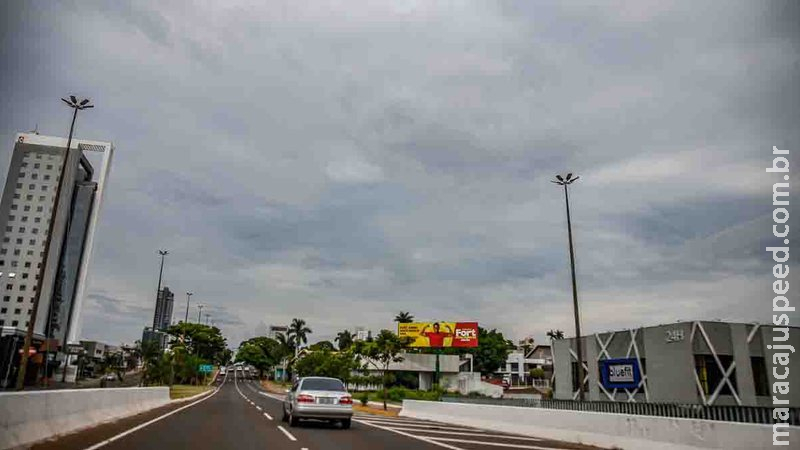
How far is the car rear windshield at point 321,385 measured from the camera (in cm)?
1724

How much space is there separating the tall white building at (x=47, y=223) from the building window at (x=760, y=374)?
453 ft

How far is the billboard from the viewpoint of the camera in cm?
7450

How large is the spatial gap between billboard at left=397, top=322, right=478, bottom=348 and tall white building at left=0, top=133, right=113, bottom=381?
9774cm

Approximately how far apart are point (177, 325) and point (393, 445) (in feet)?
263

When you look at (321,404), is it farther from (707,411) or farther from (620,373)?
(620,373)

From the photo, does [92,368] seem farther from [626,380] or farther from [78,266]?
[626,380]

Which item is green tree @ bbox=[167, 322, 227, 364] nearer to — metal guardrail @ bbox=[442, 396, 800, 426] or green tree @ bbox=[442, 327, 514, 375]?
green tree @ bbox=[442, 327, 514, 375]

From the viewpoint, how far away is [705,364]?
35750 millimetres

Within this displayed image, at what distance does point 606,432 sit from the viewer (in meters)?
13.2

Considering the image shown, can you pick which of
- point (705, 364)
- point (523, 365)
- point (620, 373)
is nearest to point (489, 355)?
point (523, 365)

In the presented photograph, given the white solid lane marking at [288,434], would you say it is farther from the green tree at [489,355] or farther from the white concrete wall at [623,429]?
the green tree at [489,355]

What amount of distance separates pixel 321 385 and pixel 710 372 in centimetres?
2964

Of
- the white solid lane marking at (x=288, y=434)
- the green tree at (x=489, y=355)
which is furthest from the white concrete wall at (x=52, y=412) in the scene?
the green tree at (x=489, y=355)

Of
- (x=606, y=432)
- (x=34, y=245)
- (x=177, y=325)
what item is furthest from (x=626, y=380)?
(x=34, y=245)
